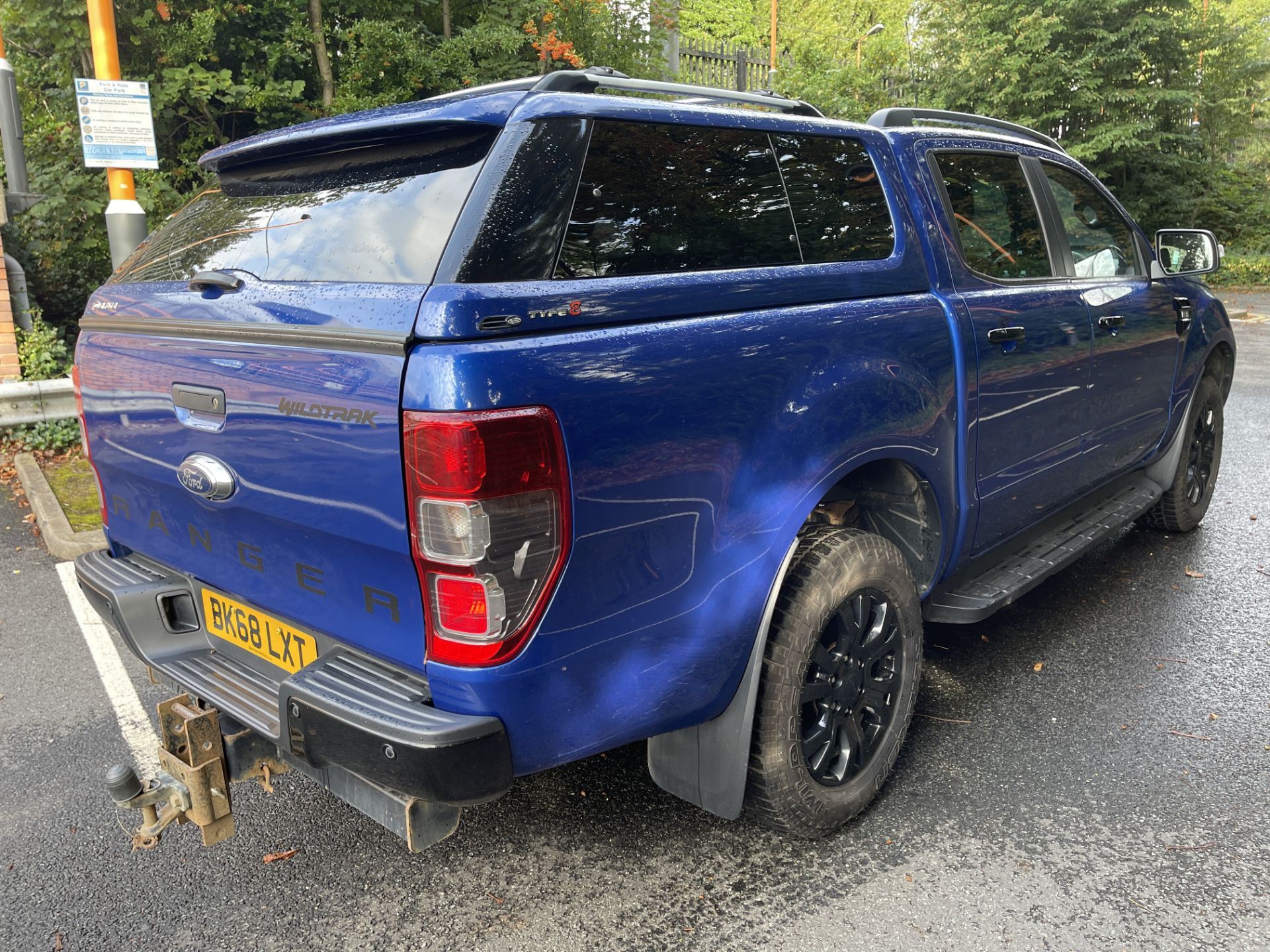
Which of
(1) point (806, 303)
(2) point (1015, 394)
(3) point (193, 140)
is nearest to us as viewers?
(1) point (806, 303)

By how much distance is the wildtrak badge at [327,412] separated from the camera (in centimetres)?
183

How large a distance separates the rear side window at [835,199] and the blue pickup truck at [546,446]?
0.02 metres

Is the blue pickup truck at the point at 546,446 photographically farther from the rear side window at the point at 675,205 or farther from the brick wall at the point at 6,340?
the brick wall at the point at 6,340

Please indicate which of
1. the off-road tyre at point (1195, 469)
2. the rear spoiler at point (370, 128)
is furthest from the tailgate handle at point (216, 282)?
the off-road tyre at point (1195, 469)

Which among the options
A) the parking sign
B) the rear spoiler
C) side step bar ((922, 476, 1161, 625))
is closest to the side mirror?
side step bar ((922, 476, 1161, 625))

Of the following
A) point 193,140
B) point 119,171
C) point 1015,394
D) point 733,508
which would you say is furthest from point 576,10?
point 733,508

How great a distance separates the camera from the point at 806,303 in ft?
8.11

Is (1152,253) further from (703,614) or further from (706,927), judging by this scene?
(706,927)

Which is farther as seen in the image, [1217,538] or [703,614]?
[1217,538]

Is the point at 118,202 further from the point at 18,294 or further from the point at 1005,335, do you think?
the point at 1005,335

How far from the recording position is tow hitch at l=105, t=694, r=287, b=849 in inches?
84.2

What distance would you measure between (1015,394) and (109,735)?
3319 millimetres

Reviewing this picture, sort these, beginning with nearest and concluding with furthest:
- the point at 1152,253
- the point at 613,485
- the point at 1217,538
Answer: the point at 613,485, the point at 1152,253, the point at 1217,538

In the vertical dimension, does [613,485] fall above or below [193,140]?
below
